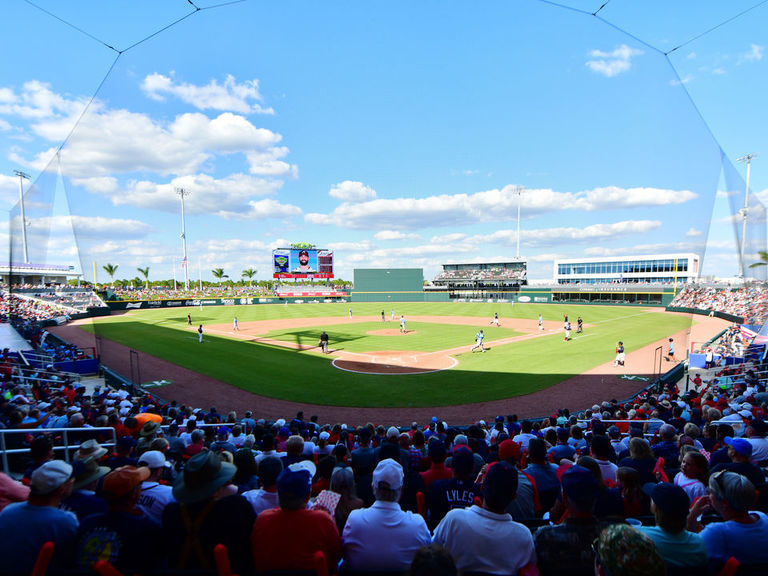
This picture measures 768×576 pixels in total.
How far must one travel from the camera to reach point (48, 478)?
2.86 metres

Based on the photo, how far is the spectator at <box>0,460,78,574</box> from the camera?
2680 mm

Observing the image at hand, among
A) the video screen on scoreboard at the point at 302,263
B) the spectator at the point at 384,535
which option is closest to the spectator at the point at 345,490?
the spectator at the point at 384,535

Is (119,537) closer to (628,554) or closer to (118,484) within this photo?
(118,484)

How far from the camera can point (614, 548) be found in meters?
2.02

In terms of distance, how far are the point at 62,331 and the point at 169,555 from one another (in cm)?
4712

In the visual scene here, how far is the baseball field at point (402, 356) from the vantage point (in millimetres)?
17344

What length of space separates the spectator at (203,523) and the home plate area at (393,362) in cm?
1791

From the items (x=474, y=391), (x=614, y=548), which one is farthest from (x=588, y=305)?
(x=614, y=548)

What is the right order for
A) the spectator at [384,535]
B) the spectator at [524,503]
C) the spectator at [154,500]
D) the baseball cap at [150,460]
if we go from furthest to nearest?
1. the baseball cap at [150,460]
2. the spectator at [524,503]
3. the spectator at [154,500]
4. the spectator at [384,535]

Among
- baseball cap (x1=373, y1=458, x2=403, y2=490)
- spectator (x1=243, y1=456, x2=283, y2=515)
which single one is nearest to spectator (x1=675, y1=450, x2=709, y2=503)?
baseball cap (x1=373, y1=458, x2=403, y2=490)

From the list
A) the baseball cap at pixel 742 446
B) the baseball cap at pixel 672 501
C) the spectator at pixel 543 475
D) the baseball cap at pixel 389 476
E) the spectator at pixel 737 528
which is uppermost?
the baseball cap at pixel 672 501

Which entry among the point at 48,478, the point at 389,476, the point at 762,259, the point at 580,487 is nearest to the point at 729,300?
the point at 762,259

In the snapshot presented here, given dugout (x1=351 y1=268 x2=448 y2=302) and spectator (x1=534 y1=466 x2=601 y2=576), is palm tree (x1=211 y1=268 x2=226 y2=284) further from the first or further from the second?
spectator (x1=534 y1=466 x2=601 y2=576)

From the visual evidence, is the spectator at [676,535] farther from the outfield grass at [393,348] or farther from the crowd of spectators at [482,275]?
the crowd of spectators at [482,275]
